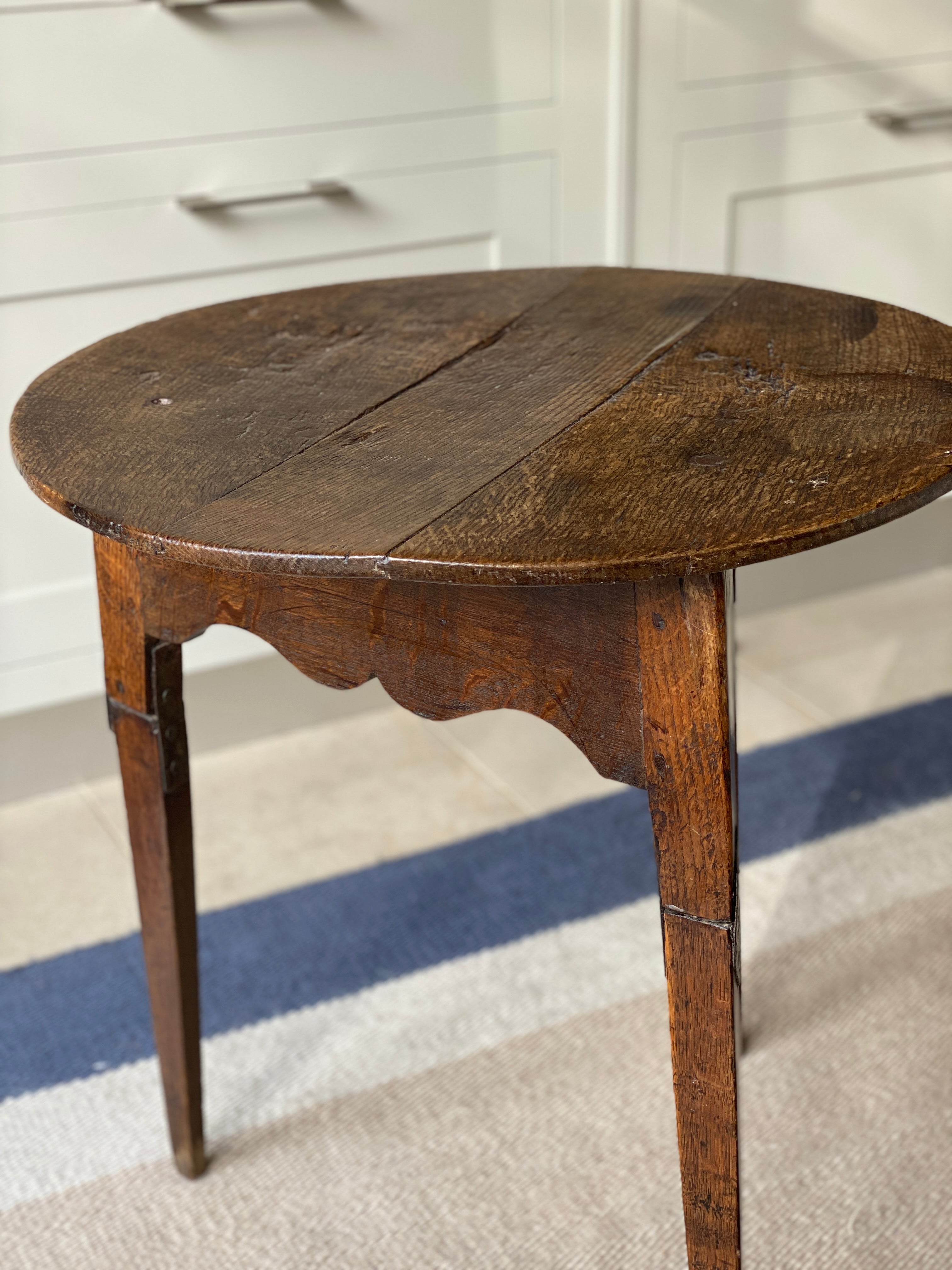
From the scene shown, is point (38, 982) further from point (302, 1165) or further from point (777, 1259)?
point (777, 1259)

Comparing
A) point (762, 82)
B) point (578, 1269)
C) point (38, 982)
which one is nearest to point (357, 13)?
point (762, 82)

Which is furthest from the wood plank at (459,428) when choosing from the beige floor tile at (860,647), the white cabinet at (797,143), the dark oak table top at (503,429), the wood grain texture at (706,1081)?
the beige floor tile at (860,647)

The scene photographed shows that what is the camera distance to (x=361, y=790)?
161 cm

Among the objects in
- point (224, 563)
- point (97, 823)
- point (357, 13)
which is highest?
point (357, 13)

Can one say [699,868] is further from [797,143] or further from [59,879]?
[797,143]

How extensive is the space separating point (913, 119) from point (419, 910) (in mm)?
1289

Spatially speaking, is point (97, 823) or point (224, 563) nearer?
point (224, 563)

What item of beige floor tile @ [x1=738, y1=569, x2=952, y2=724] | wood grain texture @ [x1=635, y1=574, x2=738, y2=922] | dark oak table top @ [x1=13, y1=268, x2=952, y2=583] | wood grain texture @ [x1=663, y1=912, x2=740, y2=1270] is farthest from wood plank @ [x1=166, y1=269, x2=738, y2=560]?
beige floor tile @ [x1=738, y1=569, x2=952, y2=724]

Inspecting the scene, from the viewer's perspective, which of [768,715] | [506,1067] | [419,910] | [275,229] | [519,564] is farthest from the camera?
[768,715]

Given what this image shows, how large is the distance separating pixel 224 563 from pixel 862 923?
929 mm

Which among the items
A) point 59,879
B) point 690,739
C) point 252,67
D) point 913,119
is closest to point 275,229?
point 252,67

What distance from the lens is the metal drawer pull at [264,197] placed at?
1.44 meters

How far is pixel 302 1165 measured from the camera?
3.51 ft

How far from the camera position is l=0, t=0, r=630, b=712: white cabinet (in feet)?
4.48
